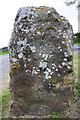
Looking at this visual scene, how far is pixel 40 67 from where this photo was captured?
6629mm

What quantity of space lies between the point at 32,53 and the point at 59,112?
61.7 inches

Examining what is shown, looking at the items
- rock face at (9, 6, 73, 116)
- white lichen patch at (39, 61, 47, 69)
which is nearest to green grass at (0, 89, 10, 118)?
rock face at (9, 6, 73, 116)

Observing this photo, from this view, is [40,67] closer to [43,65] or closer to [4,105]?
[43,65]

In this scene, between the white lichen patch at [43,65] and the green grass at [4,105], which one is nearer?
the white lichen patch at [43,65]

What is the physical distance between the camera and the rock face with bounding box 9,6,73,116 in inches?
262

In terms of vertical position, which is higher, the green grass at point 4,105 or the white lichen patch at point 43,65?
the white lichen patch at point 43,65

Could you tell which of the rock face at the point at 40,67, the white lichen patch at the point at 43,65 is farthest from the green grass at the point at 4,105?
the white lichen patch at the point at 43,65

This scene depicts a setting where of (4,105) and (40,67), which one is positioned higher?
(40,67)

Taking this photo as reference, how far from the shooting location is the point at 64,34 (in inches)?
266

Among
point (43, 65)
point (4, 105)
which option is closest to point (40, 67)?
point (43, 65)

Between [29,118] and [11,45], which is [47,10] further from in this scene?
[29,118]

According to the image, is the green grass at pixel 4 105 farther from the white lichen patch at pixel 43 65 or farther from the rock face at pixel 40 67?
the white lichen patch at pixel 43 65

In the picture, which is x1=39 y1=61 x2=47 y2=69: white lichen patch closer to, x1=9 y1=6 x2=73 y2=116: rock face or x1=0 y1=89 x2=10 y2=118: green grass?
x1=9 y1=6 x2=73 y2=116: rock face

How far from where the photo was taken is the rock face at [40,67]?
21.8 feet
